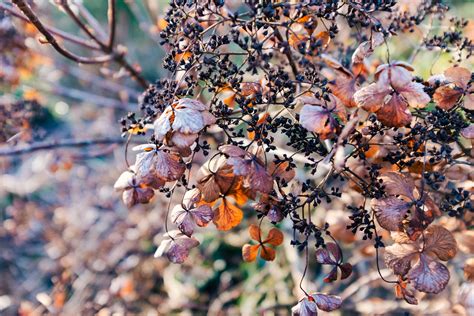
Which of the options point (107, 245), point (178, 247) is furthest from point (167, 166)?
point (107, 245)

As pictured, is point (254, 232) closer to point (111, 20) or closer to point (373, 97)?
point (373, 97)

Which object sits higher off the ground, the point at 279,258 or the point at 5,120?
the point at 5,120

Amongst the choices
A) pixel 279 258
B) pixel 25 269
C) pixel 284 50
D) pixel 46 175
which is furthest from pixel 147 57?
pixel 284 50

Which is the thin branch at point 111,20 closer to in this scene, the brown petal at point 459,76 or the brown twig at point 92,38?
the brown twig at point 92,38

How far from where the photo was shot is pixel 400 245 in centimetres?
96

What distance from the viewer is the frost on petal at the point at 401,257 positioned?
93cm

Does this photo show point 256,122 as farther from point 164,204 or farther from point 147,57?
point 147,57

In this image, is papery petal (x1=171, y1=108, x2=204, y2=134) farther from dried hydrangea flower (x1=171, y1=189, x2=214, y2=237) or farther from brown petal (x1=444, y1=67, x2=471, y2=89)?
brown petal (x1=444, y1=67, x2=471, y2=89)

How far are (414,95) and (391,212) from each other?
0.25 metres

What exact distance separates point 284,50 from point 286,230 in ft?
4.41

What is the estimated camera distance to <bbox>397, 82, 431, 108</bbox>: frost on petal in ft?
2.77

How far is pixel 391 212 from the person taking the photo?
0.89 m

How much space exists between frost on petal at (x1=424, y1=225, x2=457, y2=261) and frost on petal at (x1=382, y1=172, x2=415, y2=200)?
0.12m

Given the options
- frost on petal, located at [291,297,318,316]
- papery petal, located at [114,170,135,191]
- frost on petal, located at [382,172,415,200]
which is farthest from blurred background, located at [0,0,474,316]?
papery petal, located at [114,170,135,191]
